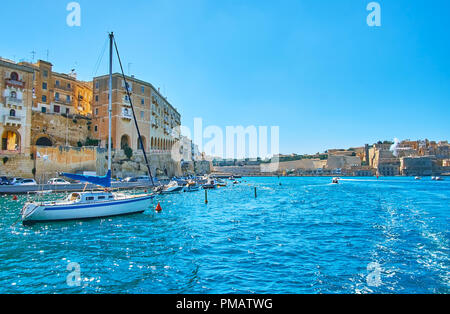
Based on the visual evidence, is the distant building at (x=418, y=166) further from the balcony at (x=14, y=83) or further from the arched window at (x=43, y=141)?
the balcony at (x=14, y=83)

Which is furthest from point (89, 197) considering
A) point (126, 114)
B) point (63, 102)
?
point (63, 102)

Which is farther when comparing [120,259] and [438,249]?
[438,249]

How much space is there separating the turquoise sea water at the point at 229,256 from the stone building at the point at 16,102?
1012 inches

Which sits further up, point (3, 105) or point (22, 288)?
point (3, 105)

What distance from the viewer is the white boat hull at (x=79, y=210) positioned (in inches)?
599

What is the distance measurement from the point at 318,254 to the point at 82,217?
14.1m

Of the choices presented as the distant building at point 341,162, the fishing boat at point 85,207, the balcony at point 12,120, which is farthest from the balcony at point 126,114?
the distant building at point 341,162

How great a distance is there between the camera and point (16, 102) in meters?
35.7

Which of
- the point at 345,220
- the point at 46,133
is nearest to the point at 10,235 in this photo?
the point at 345,220

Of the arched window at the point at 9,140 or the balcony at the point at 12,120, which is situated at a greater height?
the balcony at the point at 12,120

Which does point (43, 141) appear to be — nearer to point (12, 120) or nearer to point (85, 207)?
point (12, 120)

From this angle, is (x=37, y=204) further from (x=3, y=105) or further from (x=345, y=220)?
(x=3, y=105)

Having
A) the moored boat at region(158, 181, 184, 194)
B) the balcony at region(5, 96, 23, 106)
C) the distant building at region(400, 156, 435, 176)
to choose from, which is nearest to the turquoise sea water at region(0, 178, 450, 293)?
the moored boat at region(158, 181, 184, 194)
